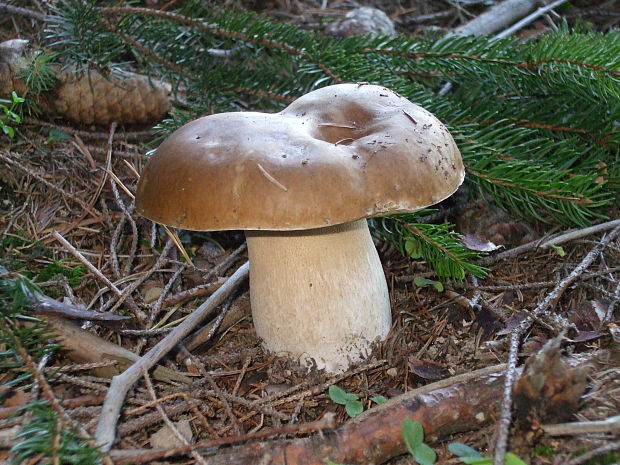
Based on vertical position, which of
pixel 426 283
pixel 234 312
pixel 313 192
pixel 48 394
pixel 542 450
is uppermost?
pixel 313 192

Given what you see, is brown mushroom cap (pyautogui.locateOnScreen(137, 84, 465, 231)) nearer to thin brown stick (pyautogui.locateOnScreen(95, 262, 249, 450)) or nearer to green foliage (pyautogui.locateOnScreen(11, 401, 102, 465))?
thin brown stick (pyautogui.locateOnScreen(95, 262, 249, 450))

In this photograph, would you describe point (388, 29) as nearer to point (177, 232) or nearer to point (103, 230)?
point (177, 232)

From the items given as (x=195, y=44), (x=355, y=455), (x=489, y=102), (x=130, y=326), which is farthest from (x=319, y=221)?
(x=195, y=44)

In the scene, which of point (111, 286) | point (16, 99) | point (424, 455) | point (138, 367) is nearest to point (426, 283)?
point (424, 455)

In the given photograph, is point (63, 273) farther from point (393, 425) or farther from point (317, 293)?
point (393, 425)

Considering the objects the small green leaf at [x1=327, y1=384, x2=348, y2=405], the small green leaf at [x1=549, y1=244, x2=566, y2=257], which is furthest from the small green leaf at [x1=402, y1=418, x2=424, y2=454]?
the small green leaf at [x1=549, y1=244, x2=566, y2=257]

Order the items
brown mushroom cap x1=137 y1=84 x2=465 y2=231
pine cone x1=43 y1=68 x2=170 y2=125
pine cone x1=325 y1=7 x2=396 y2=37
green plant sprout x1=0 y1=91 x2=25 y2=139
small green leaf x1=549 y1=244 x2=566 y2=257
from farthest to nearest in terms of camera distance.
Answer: pine cone x1=325 y1=7 x2=396 y2=37 → pine cone x1=43 y1=68 x2=170 y2=125 → green plant sprout x1=0 y1=91 x2=25 y2=139 → small green leaf x1=549 y1=244 x2=566 y2=257 → brown mushroom cap x1=137 y1=84 x2=465 y2=231

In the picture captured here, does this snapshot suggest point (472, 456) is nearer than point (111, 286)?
Yes
